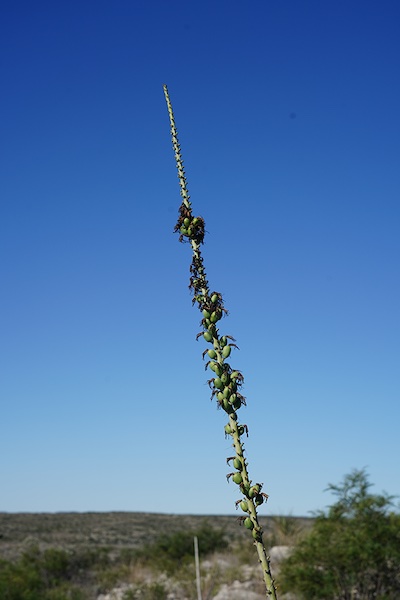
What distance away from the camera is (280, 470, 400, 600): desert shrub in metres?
15.9

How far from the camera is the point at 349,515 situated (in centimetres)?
1705

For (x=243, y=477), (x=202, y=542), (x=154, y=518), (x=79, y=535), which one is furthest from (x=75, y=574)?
(x=154, y=518)

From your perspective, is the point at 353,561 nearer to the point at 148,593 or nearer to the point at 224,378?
the point at 148,593

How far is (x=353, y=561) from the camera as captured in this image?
52.2 ft

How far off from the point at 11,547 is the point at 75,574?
10.9m

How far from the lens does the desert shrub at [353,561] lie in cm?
1588

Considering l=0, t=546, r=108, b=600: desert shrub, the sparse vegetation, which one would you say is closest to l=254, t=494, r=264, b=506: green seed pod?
the sparse vegetation

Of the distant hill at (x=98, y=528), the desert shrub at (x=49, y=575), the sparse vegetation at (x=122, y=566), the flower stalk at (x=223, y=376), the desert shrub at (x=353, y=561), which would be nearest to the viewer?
→ the flower stalk at (x=223, y=376)

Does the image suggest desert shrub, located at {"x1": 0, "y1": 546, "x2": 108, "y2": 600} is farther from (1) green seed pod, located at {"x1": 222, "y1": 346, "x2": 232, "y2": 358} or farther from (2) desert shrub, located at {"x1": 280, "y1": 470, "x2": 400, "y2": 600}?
(1) green seed pod, located at {"x1": 222, "y1": 346, "x2": 232, "y2": 358}

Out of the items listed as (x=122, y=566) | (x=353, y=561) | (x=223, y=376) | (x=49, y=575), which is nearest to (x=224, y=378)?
(x=223, y=376)

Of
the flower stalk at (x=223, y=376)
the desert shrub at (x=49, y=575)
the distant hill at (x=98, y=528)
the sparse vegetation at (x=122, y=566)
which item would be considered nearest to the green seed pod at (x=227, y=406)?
the flower stalk at (x=223, y=376)

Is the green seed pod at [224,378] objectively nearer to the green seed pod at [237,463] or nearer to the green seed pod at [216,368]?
the green seed pod at [216,368]

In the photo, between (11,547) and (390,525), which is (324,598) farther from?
(11,547)

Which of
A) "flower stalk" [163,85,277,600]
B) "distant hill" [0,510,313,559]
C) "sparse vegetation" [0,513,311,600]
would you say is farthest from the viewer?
"distant hill" [0,510,313,559]
